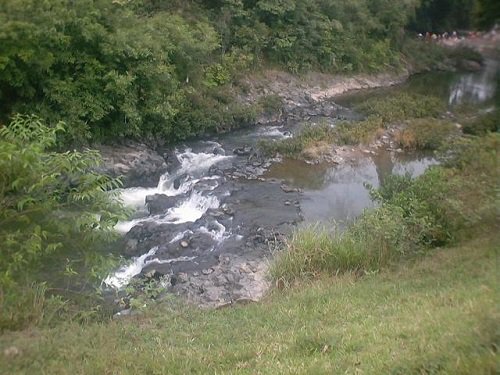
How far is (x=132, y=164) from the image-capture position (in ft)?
61.3

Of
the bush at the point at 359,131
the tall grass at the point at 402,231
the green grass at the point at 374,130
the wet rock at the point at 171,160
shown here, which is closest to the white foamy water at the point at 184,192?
the wet rock at the point at 171,160

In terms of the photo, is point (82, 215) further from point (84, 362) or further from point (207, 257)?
point (207, 257)

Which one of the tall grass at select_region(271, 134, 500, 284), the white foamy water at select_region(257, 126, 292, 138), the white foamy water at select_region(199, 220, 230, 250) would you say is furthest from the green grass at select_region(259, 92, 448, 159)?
the tall grass at select_region(271, 134, 500, 284)

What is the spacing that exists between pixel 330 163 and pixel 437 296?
13.1 m

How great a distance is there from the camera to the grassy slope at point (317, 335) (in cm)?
490

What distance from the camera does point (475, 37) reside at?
42.6 metres

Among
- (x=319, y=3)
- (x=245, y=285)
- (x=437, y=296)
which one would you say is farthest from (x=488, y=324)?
(x=319, y=3)

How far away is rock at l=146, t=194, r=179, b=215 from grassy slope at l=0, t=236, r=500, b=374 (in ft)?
22.4

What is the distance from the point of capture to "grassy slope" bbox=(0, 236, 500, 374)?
16.1 ft

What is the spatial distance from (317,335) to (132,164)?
13.3 m

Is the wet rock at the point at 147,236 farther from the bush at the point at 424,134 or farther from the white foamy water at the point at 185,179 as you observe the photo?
the bush at the point at 424,134

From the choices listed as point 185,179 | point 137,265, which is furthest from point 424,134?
point 137,265

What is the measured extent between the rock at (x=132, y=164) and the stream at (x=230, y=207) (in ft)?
1.42

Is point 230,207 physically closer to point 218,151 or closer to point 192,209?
point 192,209
